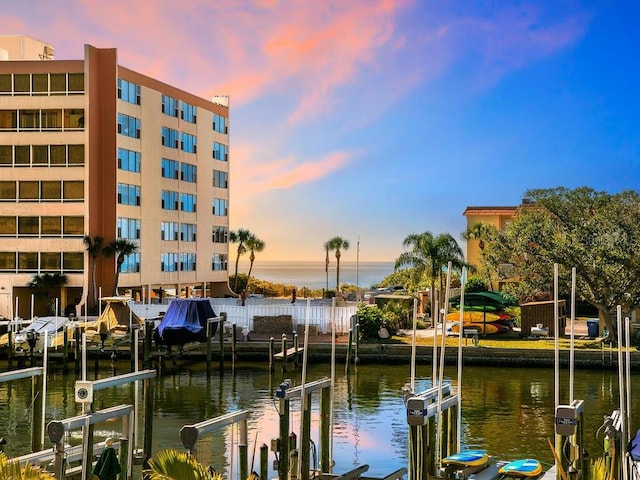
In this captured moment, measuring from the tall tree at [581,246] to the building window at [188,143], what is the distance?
1328 inches

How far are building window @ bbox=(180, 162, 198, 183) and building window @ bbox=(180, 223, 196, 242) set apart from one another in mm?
3906

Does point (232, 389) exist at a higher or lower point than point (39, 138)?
lower

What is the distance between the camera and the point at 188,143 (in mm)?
85375

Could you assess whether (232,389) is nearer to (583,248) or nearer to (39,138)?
(583,248)

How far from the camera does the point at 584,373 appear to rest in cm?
5134

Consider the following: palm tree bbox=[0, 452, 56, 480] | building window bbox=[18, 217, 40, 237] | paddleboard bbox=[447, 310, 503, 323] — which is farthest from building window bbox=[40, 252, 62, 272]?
palm tree bbox=[0, 452, 56, 480]

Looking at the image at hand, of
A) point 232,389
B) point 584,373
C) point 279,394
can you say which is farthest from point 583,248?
point 279,394

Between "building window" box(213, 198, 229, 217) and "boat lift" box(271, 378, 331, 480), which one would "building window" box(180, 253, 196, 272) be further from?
"boat lift" box(271, 378, 331, 480)

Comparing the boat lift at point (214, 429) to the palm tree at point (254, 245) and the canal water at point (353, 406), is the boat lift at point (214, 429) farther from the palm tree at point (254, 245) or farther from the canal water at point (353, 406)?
the palm tree at point (254, 245)

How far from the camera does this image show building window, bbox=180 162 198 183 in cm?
8468

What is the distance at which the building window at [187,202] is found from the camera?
84875 mm

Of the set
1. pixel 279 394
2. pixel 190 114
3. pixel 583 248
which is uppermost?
pixel 190 114

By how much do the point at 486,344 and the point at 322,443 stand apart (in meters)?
31.2

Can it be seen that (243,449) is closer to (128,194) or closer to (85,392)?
(85,392)
